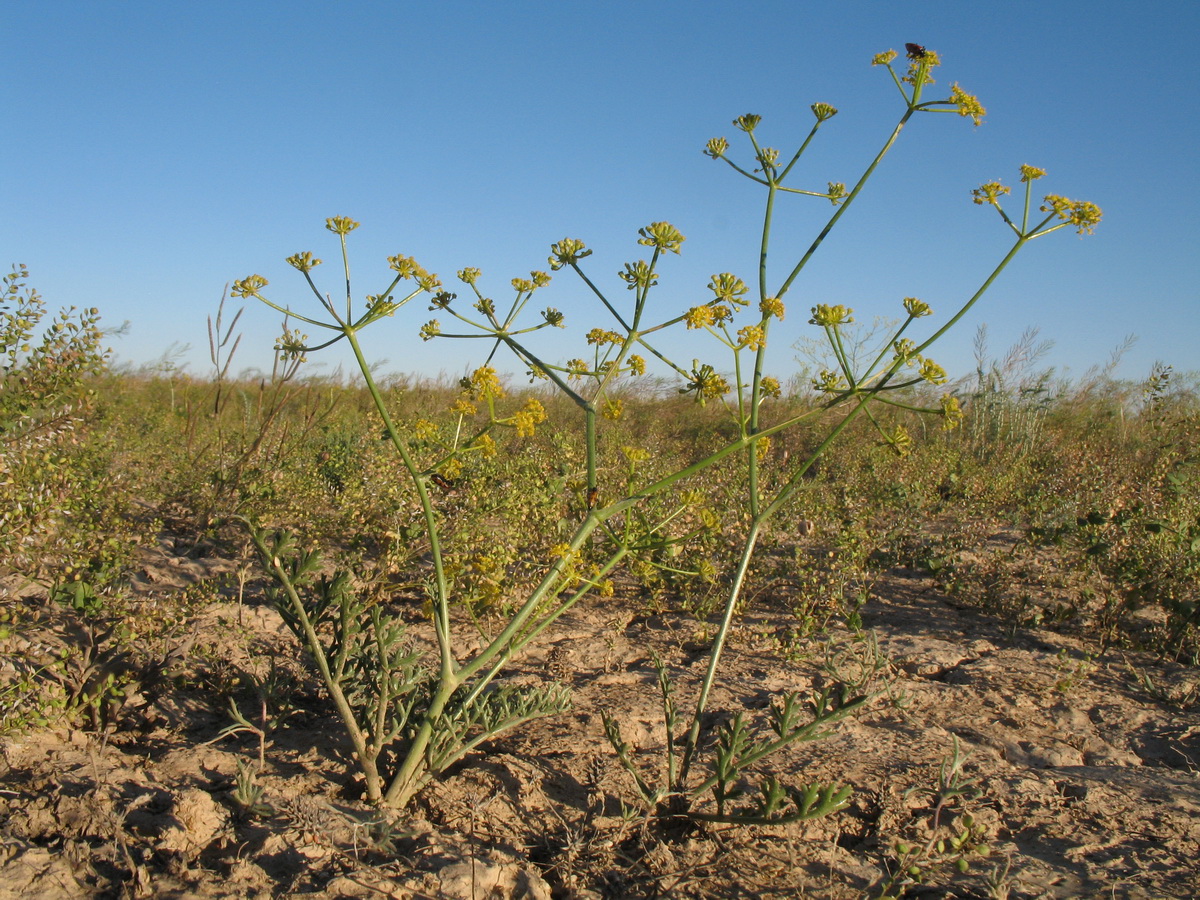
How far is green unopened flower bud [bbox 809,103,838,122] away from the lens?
208 centimetres

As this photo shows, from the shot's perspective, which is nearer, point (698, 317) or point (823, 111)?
point (698, 317)

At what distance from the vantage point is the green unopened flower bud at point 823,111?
2082 mm

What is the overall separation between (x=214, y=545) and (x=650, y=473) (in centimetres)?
261

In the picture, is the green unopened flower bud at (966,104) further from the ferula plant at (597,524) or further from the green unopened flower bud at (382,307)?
the green unopened flower bud at (382,307)

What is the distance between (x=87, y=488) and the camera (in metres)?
2.98

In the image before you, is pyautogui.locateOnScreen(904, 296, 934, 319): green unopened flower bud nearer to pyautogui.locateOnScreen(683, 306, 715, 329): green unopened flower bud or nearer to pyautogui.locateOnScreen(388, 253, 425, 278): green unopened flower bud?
pyautogui.locateOnScreen(683, 306, 715, 329): green unopened flower bud

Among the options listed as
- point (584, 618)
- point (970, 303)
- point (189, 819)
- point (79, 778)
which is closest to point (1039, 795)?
point (970, 303)

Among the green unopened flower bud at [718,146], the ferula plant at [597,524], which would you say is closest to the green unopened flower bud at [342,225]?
the ferula plant at [597,524]

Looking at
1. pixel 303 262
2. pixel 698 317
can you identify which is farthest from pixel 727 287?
pixel 303 262

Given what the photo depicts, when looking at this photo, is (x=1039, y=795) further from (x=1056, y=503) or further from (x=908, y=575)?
(x=1056, y=503)

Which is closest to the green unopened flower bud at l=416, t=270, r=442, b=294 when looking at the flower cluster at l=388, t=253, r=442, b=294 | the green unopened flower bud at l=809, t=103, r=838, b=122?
the flower cluster at l=388, t=253, r=442, b=294

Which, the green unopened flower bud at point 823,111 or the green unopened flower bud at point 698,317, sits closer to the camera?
the green unopened flower bud at point 698,317

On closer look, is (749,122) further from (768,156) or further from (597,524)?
(597,524)

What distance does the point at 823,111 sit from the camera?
209 cm
